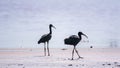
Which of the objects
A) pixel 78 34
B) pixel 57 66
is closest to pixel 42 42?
pixel 78 34

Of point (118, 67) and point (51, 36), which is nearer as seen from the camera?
point (118, 67)

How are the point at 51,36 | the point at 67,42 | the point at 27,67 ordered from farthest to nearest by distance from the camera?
the point at 51,36
the point at 67,42
the point at 27,67

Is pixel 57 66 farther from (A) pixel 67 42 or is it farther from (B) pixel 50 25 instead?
(B) pixel 50 25

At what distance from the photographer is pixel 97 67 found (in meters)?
17.7

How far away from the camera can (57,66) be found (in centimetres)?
1805

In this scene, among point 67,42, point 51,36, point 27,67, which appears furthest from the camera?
point 51,36

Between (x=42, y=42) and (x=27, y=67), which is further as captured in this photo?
(x=42, y=42)

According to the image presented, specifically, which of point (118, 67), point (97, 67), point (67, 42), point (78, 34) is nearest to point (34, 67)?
point (97, 67)

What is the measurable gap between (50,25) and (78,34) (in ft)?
20.5

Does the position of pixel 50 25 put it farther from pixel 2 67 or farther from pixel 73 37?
pixel 2 67

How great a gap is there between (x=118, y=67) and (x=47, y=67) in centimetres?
379

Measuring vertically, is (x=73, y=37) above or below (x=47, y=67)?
above

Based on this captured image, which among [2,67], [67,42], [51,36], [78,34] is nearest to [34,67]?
[2,67]

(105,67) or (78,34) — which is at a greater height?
(78,34)
